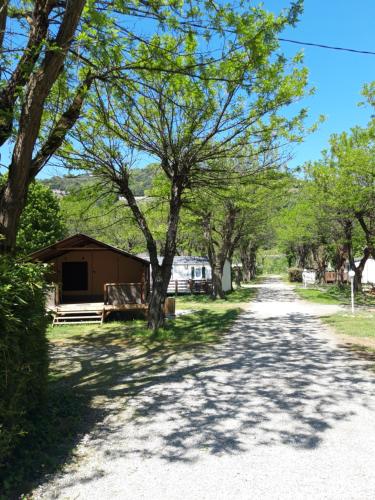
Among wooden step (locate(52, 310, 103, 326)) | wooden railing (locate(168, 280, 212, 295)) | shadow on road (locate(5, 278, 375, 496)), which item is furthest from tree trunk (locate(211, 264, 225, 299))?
shadow on road (locate(5, 278, 375, 496))

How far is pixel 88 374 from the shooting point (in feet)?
25.8

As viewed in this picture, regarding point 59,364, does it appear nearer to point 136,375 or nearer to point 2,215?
point 136,375

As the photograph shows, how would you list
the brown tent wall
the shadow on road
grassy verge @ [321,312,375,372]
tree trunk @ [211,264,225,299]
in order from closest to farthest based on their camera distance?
the shadow on road → grassy verge @ [321,312,375,372] → the brown tent wall → tree trunk @ [211,264,225,299]

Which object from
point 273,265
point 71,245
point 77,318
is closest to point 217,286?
point 71,245

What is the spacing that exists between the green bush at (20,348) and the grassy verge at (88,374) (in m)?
0.25

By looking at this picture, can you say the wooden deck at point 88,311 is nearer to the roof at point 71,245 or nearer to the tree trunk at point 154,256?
the roof at point 71,245

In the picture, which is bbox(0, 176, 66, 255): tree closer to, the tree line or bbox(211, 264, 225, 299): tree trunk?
bbox(211, 264, 225, 299): tree trunk

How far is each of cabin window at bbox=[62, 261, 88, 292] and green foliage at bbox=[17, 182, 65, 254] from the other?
7.70m

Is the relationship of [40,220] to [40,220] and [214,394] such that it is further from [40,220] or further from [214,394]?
[214,394]

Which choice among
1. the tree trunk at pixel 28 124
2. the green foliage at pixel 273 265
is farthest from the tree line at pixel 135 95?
the green foliage at pixel 273 265

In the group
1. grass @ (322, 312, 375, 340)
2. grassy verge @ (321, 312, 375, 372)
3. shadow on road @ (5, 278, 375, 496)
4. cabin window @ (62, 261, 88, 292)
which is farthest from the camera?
cabin window @ (62, 261, 88, 292)

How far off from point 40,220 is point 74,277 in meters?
9.64

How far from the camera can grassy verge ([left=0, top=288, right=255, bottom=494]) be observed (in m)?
3.99

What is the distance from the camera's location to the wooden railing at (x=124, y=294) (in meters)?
16.7
